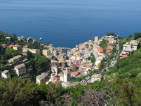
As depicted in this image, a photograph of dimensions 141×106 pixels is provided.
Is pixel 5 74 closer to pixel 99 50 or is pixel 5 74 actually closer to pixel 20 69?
pixel 20 69

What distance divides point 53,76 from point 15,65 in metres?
3.75

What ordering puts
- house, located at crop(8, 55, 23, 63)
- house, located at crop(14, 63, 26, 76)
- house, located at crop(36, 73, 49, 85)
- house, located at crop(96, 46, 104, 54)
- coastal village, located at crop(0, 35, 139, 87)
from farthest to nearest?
house, located at crop(96, 46, 104, 54)
house, located at crop(8, 55, 23, 63)
house, located at crop(14, 63, 26, 76)
house, located at crop(36, 73, 49, 85)
coastal village, located at crop(0, 35, 139, 87)

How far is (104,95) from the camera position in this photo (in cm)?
586

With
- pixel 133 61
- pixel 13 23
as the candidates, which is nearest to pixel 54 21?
pixel 13 23

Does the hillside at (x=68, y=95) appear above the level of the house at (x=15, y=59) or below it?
above

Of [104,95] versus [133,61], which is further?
[133,61]

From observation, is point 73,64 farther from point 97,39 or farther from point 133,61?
point 133,61

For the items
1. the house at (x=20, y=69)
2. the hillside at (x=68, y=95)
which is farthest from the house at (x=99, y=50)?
the hillside at (x=68, y=95)

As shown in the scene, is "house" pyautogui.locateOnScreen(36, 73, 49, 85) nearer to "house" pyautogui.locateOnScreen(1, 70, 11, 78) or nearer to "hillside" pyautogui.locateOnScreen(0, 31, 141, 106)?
"house" pyautogui.locateOnScreen(1, 70, 11, 78)

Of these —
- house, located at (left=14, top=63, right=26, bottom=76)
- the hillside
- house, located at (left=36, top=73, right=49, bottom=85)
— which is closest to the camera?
the hillside

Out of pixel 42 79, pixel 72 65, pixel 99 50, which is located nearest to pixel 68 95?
pixel 42 79

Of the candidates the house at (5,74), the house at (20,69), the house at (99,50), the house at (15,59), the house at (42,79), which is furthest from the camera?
the house at (99,50)

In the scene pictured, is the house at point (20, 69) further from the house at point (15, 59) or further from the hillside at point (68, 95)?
the hillside at point (68, 95)

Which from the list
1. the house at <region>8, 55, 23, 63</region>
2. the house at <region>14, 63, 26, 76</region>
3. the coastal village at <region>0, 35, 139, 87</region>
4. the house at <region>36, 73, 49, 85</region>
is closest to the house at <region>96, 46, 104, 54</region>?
the coastal village at <region>0, 35, 139, 87</region>
